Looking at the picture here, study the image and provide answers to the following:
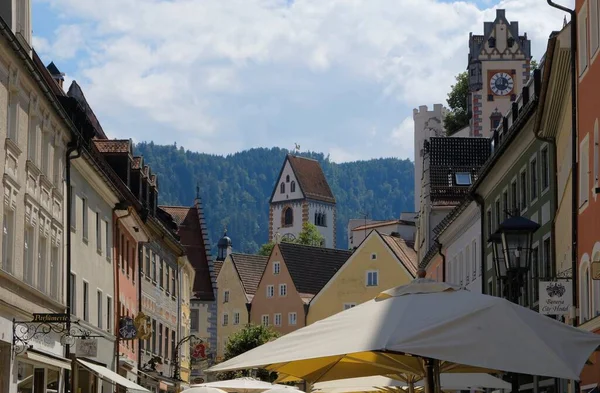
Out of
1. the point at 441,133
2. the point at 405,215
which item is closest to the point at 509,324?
the point at 405,215

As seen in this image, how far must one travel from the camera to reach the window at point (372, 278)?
90.4 m

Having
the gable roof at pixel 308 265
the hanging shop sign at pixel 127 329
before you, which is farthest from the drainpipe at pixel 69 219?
the gable roof at pixel 308 265

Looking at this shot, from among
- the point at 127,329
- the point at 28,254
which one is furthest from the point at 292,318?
the point at 28,254

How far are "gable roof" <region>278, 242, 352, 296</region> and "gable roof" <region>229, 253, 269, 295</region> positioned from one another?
3.81m

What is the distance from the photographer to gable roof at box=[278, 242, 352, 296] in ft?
335

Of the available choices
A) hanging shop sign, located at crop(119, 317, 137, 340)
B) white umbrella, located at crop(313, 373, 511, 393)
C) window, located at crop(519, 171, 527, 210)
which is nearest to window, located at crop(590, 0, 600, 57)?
white umbrella, located at crop(313, 373, 511, 393)

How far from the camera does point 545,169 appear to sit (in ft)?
109

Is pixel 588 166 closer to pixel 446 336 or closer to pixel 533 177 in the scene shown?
pixel 533 177

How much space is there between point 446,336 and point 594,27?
40.6 ft

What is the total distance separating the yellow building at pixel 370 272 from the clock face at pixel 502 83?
2390 cm

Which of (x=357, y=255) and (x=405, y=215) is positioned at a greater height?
(x=405, y=215)

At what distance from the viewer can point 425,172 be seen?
A: 223 ft

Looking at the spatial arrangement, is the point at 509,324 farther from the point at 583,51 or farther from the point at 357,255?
the point at 357,255

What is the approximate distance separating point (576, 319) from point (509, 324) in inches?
493
